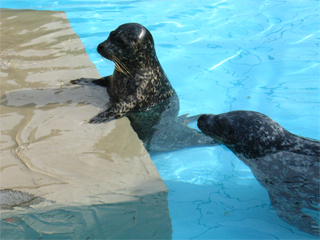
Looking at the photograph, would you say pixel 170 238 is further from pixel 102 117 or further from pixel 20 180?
pixel 102 117

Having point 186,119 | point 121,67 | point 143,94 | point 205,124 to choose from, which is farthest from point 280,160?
point 121,67

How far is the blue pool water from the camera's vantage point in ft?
9.66

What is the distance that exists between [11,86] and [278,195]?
153 inches

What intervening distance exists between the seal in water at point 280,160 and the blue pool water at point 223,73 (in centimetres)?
16

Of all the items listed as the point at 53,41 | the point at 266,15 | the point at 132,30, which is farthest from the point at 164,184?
the point at 266,15

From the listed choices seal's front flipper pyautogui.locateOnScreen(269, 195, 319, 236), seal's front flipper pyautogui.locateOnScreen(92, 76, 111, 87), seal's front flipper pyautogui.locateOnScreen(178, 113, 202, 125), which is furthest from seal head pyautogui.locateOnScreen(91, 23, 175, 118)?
seal's front flipper pyautogui.locateOnScreen(269, 195, 319, 236)

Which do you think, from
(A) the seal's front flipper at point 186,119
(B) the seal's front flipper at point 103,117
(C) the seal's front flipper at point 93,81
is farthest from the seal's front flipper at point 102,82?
(A) the seal's front flipper at point 186,119

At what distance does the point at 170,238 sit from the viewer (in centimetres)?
255

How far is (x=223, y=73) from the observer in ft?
18.9

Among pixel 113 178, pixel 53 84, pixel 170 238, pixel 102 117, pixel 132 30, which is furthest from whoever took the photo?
pixel 53 84

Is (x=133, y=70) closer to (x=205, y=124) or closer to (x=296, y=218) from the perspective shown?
(x=205, y=124)

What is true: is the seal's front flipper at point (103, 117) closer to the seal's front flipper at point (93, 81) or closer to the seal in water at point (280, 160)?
the seal's front flipper at point (93, 81)

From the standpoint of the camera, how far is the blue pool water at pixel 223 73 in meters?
2.94

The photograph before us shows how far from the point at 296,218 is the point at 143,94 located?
256 centimetres
